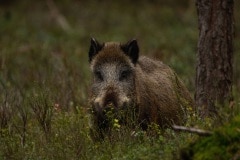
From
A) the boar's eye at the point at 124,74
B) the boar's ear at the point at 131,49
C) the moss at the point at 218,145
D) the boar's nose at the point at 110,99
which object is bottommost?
the moss at the point at 218,145

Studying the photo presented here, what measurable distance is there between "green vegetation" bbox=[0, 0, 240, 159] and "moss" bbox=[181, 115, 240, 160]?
4cm

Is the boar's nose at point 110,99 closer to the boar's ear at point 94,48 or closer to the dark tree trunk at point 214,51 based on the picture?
the boar's ear at point 94,48

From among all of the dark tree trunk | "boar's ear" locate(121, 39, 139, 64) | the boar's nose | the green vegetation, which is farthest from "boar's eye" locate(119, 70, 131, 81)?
the dark tree trunk

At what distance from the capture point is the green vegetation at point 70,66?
8141 mm

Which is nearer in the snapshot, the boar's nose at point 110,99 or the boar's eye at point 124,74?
the boar's nose at point 110,99

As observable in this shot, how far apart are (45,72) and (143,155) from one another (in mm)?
6964

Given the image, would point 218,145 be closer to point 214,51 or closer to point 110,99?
point 110,99

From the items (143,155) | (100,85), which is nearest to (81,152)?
(143,155)

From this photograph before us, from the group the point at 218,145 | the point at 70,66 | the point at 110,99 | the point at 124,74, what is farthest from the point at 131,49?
the point at 70,66

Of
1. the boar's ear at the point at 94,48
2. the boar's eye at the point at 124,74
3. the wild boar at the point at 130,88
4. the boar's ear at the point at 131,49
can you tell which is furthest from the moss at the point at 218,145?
the boar's ear at the point at 94,48

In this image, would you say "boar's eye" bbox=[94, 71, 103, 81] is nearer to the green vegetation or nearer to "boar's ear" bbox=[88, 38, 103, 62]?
"boar's ear" bbox=[88, 38, 103, 62]

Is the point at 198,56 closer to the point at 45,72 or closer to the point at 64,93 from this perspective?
the point at 64,93

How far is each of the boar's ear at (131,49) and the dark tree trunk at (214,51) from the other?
0.88 m

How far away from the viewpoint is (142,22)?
24.5 meters
